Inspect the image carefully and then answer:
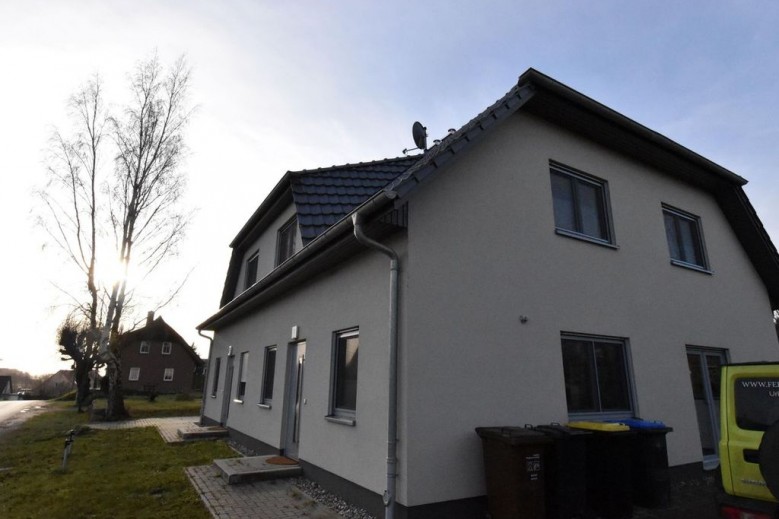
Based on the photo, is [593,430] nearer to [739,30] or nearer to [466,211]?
[466,211]

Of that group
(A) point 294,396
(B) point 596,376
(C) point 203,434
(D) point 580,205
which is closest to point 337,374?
(A) point 294,396

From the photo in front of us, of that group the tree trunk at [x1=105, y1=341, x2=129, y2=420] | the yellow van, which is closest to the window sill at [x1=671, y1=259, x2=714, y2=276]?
the yellow van

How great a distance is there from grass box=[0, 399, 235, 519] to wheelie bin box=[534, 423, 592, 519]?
424cm

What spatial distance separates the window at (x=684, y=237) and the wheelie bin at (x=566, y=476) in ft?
18.9

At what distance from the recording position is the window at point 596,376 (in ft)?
20.9

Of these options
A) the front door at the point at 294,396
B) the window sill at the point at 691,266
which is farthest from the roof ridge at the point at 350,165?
the window sill at the point at 691,266

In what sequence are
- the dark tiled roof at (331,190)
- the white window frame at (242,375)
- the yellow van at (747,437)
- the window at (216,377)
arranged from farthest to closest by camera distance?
the window at (216,377), the white window frame at (242,375), the dark tiled roof at (331,190), the yellow van at (747,437)

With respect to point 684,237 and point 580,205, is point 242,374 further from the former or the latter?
point 684,237

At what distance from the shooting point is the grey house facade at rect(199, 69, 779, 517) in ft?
16.9

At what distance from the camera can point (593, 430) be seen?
17.4ft

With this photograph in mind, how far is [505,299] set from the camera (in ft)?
19.4

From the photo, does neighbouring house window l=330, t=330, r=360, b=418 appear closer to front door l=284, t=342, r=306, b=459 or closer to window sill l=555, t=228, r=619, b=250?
front door l=284, t=342, r=306, b=459

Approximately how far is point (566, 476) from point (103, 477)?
303 inches

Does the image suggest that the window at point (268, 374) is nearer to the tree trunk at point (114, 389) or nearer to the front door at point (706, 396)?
the front door at point (706, 396)
